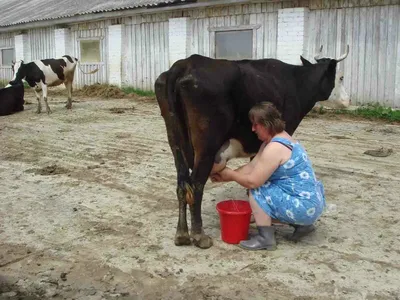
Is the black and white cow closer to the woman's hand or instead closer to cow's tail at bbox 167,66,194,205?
cow's tail at bbox 167,66,194,205

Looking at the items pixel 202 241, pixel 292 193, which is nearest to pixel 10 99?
pixel 202 241

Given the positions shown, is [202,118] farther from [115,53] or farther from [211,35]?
[115,53]

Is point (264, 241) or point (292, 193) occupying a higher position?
point (292, 193)

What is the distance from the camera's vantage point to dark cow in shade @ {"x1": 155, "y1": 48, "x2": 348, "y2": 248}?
391 centimetres

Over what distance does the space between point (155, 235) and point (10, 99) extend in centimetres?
978

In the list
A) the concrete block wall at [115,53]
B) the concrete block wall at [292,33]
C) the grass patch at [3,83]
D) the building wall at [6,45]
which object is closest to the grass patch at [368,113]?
the concrete block wall at [292,33]

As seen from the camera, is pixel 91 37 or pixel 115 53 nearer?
pixel 115 53

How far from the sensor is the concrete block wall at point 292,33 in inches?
498

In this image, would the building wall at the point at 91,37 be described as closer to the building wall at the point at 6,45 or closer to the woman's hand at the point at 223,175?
the building wall at the point at 6,45

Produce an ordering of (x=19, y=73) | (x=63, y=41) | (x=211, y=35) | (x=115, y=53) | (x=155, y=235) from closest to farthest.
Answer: (x=155, y=235) → (x=19, y=73) → (x=211, y=35) → (x=115, y=53) → (x=63, y=41)

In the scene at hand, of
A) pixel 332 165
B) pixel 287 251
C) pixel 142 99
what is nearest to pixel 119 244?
pixel 287 251

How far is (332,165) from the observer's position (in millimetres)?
6879

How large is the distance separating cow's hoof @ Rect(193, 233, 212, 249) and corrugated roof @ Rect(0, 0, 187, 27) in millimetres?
12308

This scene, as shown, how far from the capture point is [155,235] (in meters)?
4.35
